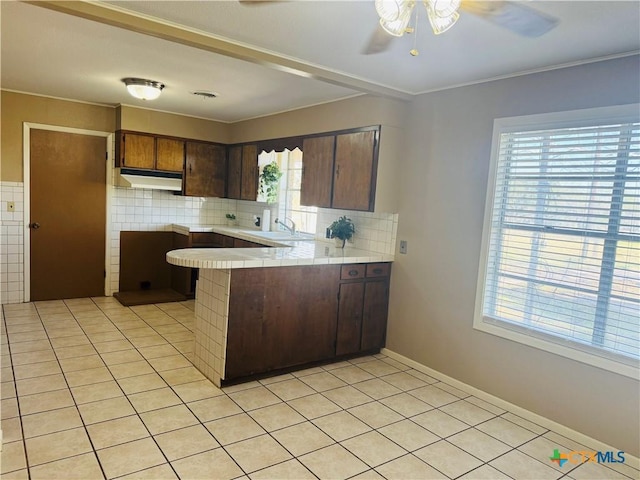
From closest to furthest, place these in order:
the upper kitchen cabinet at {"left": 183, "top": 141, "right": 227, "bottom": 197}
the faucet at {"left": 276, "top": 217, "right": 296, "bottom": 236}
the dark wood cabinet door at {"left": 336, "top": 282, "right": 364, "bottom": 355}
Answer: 1. the dark wood cabinet door at {"left": 336, "top": 282, "right": 364, "bottom": 355}
2. the faucet at {"left": 276, "top": 217, "right": 296, "bottom": 236}
3. the upper kitchen cabinet at {"left": 183, "top": 141, "right": 227, "bottom": 197}

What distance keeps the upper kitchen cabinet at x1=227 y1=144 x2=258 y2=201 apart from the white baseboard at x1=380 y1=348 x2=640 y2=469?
8.95 ft

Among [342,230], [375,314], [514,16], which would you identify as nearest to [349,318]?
[375,314]

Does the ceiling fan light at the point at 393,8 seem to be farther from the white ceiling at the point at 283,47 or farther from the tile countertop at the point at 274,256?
the tile countertop at the point at 274,256

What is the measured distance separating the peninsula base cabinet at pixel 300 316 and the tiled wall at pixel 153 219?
434 mm

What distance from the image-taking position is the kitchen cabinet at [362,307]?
3.70 metres

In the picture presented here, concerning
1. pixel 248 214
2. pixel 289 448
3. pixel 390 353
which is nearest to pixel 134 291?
pixel 248 214

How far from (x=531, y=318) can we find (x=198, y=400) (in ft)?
7.63

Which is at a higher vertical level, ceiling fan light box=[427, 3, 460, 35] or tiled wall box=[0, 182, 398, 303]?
ceiling fan light box=[427, 3, 460, 35]

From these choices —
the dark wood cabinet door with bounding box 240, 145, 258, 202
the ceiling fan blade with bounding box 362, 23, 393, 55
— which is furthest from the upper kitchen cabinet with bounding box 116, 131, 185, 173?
the ceiling fan blade with bounding box 362, 23, 393, 55

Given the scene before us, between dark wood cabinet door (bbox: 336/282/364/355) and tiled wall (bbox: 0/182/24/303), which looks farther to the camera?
tiled wall (bbox: 0/182/24/303)

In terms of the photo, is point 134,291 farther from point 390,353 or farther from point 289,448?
point 289,448

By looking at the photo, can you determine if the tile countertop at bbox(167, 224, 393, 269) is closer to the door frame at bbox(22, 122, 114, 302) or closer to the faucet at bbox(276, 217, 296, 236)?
the faucet at bbox(276, 217, 296, 236)

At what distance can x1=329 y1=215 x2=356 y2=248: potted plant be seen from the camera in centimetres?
411

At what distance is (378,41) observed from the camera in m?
2.34
